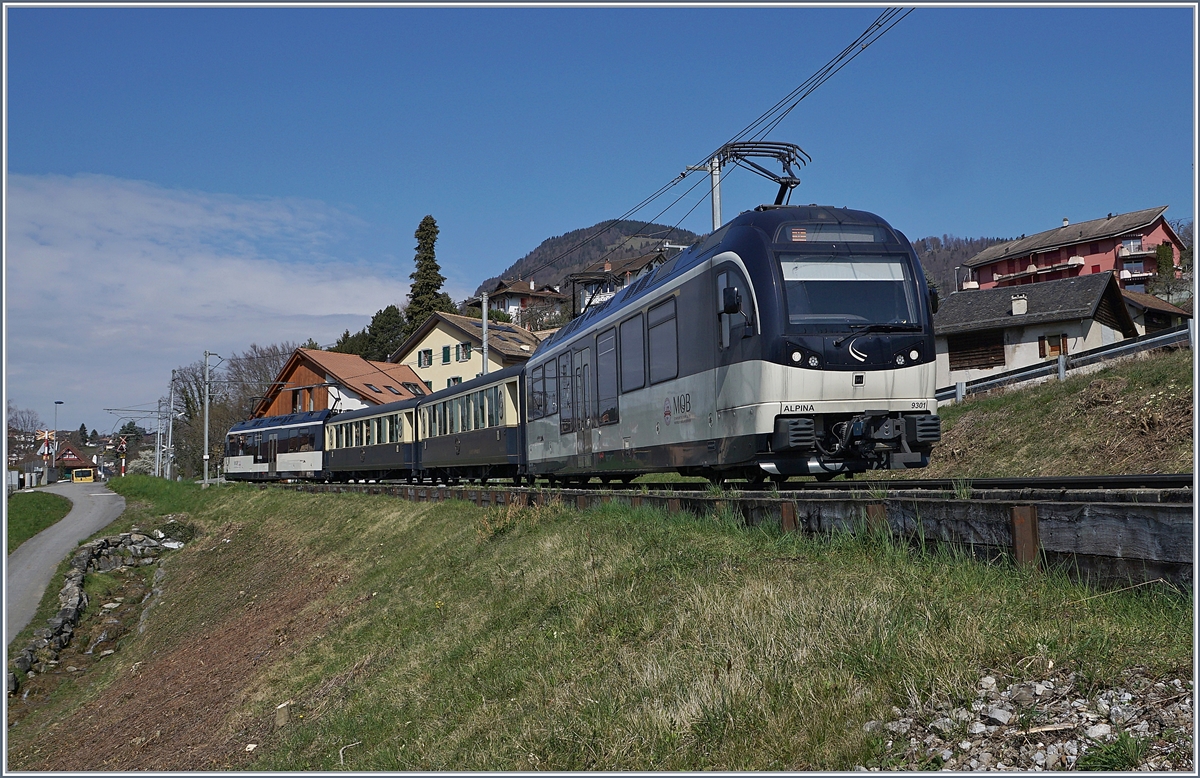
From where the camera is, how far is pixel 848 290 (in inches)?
448

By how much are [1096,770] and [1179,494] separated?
3562 mm

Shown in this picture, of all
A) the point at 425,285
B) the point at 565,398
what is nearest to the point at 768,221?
the point at 565,398

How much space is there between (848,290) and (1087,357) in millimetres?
16462

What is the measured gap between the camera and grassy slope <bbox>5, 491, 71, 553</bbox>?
1728 inches

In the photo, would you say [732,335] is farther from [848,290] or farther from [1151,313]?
[1151,313]

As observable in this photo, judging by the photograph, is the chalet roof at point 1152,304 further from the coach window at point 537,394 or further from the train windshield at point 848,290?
the train windshield at point 848,290

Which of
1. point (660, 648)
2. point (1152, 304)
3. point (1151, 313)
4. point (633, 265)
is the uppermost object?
point (633, 265)

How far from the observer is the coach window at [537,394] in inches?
818

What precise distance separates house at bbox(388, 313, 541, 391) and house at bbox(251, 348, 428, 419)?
130 cm

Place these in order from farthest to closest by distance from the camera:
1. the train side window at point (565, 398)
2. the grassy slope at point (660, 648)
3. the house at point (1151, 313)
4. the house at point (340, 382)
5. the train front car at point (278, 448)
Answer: the house at point (340, 382)
the house at point (1151, 313)
the train front car at point (278, 448)
the train side window at point (565, 398)
the grassy slope at point (660, 648)

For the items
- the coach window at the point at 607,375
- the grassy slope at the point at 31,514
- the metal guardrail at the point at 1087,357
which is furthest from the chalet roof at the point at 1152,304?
the grassy slope at the point at 31,514

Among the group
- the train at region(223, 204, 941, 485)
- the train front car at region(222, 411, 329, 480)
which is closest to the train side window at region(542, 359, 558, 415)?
the train at region(223, 204, 941, 485)

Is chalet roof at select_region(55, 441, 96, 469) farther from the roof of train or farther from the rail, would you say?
the rail

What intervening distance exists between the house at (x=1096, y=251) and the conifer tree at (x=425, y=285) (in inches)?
1894
